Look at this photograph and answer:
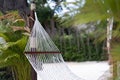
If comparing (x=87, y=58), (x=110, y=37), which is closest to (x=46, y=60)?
(x=110, y=37)

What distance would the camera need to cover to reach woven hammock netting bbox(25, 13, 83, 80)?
12.3ft

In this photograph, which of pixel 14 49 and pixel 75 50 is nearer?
pixel 14 49

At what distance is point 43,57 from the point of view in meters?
3.90

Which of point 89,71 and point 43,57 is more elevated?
point 43,57

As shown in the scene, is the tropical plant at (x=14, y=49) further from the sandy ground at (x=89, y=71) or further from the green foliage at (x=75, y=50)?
the green foliage at (x=75, y=50)

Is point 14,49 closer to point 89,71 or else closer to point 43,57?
point 43,57

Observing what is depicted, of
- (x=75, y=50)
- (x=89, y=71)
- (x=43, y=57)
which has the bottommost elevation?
(x=89, y=71)

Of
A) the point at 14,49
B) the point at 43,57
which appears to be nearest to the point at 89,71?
the point at 14,49

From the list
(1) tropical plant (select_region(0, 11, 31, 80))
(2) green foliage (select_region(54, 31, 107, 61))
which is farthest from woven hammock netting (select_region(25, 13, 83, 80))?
(2) green foliage (select_region(54, 31, 107, 61))

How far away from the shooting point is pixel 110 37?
161 cm

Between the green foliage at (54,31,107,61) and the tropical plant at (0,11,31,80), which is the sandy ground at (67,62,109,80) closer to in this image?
the tropical plant at (0,11,31,80)

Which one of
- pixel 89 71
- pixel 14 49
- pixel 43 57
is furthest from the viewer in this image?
pixel 89 71

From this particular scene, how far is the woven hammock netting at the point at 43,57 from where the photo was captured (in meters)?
3.74

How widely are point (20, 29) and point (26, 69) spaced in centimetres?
58
